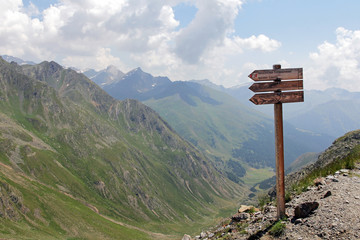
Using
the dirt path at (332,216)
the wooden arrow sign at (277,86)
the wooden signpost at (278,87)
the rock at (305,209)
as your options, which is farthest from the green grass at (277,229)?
the wooden arrow sign at (277,86)

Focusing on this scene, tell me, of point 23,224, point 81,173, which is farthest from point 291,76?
point 81,173

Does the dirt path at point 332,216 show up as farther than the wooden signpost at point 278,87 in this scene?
No

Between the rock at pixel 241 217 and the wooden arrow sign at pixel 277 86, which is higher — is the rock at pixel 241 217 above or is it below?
below

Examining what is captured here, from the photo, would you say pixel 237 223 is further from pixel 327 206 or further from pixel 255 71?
pixel 255 71

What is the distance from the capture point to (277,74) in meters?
15.7

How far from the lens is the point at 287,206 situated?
16750 mm

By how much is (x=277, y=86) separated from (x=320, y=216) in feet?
25.7

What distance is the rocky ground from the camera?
12711mm

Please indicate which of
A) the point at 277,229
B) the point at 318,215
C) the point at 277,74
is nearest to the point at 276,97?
the point at 277,74

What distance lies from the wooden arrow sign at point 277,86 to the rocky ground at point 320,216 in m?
6.88

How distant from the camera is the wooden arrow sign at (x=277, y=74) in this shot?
A: 15.6 m

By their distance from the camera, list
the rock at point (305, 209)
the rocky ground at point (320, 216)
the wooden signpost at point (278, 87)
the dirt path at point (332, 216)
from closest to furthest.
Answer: the dirt path at point (332, 216) < the rocky ground at point (320, 216) < the rock at point (305, 209) < the wooden signpost at point (278, 87)

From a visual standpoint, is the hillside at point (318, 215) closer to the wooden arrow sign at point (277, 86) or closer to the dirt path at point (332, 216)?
the dirt path at point (332, 216)

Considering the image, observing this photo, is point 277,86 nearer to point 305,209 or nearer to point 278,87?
point 278,87
